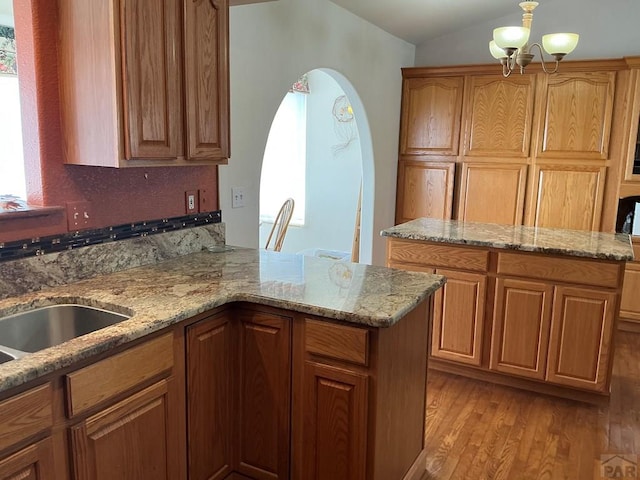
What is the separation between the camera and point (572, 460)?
8.19 feet

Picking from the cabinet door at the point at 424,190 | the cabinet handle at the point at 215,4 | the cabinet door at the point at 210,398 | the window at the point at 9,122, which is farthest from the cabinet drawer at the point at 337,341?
the cabinet door at the point at 424,190

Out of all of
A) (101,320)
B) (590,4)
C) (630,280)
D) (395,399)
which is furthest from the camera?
(590,4)

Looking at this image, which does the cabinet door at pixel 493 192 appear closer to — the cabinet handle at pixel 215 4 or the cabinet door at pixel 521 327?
the cabinet door at pixel 521 327

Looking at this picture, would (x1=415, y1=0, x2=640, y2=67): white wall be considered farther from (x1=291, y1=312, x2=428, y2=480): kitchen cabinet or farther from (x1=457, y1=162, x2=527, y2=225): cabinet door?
(x1=291, y1=312, x2=428, y2=480): kitchen cabinet

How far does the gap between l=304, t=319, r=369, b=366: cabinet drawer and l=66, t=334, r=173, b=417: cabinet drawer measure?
0.48 meters

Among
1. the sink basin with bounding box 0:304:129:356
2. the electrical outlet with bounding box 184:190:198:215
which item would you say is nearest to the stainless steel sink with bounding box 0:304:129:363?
the sink basin with bounding box 0:304:129:356

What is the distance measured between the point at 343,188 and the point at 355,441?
4326 mm

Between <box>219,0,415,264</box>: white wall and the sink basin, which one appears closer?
the sink basin

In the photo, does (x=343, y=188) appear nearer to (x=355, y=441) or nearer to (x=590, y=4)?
(x=590, y=4)

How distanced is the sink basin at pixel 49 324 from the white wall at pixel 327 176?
4233 millimetres

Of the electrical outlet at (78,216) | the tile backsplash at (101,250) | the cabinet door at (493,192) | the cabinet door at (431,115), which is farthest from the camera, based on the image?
the cabinet door at (431,115)

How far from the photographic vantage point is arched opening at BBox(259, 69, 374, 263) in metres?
5.90

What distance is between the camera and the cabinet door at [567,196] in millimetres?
4340

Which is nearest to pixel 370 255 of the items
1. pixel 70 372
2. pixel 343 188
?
pixel 343 188
